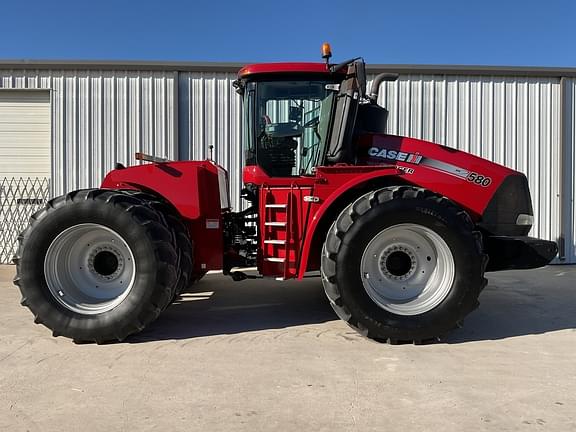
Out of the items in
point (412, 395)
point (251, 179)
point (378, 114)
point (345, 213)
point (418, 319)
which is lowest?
point (412, 395)

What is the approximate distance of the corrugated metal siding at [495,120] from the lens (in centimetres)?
917

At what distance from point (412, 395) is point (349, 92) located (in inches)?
115

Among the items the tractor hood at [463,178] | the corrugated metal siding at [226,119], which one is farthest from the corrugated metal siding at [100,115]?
the tractor hood at [463,178]

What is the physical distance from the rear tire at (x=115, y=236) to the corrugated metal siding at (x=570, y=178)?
8463 millimetres

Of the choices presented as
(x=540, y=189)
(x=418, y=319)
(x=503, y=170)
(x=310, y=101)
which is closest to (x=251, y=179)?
(x=310, y=101)

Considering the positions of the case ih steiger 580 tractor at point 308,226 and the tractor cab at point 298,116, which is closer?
the case ih steiger 580 tractor at point 308,226

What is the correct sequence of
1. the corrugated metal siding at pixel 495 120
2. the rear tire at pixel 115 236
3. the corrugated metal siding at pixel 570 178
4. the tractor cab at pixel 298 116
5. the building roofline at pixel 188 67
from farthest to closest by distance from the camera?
the corrugated metal siding at pixel 570 178, the corrugated metal siding at pixel 495 120, the building roofline at pixel 188 67, the tractor cab at pixel 298 116, the rear tire at pixel 115 236

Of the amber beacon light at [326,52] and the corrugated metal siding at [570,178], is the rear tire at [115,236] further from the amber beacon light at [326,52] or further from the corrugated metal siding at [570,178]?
the corrugated metal siding at [570,178]

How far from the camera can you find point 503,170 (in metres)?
4.88

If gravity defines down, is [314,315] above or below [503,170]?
below

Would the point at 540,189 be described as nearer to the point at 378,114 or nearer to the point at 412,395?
the point at 378,114

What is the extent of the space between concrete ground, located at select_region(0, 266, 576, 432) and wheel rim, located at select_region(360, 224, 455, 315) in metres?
0.47

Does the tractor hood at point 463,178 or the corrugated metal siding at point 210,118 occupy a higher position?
the corrugated metal siding at point 210,118

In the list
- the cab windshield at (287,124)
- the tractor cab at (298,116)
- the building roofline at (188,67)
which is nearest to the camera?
the tractor cab at (298,116)
